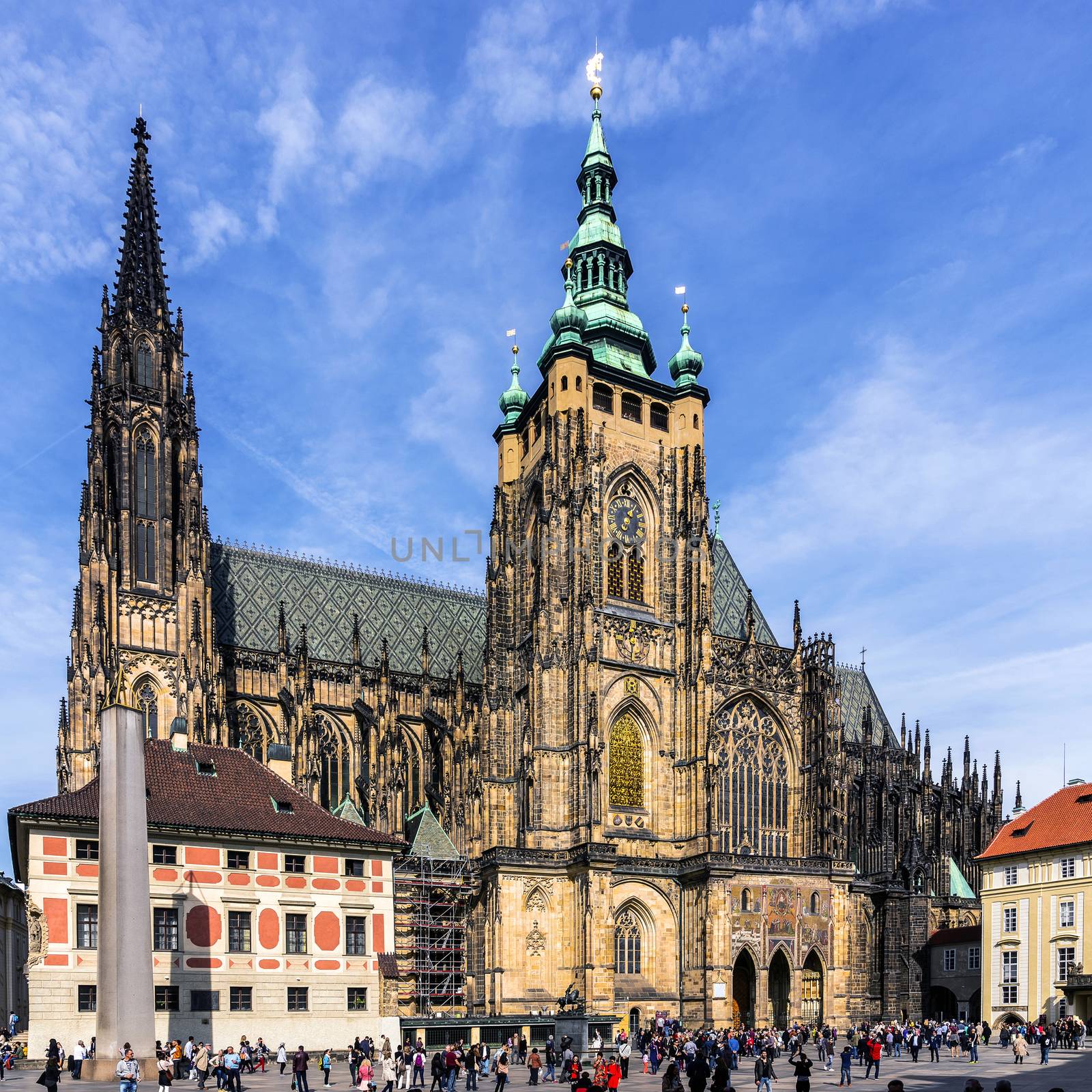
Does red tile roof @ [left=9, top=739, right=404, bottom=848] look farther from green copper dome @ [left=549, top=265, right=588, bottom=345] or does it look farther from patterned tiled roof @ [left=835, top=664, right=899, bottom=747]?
patterned tiled roof @ [left=835, top=664, right=899, bottom=747]

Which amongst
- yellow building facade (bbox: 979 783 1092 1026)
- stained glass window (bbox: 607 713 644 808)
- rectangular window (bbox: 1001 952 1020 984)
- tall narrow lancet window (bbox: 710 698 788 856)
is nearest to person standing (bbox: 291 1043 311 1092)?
stained glass window (bbox: 607 713 644 808)

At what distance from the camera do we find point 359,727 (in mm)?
63406

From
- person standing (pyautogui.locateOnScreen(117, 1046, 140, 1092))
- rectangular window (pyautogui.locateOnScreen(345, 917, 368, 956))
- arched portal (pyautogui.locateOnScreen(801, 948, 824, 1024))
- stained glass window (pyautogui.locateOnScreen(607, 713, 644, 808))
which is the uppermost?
stained glass window (pyautogui.locateOnScreen(607, 713, 644, 808))

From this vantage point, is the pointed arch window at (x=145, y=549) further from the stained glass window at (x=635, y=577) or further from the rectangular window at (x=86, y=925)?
the stained glass window at (x=635, y=577)

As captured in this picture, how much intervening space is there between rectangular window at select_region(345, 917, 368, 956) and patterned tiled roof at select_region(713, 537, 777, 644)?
30.3 meters

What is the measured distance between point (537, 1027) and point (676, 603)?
22.5 metres

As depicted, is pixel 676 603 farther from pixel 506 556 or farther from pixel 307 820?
pixel 307 820

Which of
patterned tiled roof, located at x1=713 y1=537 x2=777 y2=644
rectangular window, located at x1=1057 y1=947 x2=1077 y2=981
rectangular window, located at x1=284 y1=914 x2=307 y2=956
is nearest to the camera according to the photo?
rectangular window, located at x1=284 y1=914 x2=307 y2=956

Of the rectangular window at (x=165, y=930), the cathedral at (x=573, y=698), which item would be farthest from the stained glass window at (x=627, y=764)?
the rectangular window at (x=165, y=930)

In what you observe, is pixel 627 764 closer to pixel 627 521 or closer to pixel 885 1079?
pixel 627 521

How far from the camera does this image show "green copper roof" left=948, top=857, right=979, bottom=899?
73.1 m

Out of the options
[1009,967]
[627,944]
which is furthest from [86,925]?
[1009,967]

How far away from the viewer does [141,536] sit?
60.2 metres

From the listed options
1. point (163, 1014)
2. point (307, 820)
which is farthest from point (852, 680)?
point (163, 1014)
